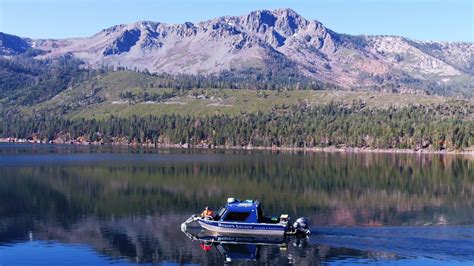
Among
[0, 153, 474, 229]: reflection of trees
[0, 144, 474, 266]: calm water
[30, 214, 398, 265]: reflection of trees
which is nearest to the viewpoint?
[30, 214, 398, 265]: reflection of trees

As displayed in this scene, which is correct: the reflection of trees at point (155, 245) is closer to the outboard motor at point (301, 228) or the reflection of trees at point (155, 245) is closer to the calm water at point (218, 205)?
the calm water at point (218, 205)

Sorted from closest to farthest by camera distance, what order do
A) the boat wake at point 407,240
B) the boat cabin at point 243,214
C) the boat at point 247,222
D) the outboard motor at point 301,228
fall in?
the boat wake at point 407,240, the outboard motor at point 301,228, the boat at point 247,222, the boat cabin at point 243,214

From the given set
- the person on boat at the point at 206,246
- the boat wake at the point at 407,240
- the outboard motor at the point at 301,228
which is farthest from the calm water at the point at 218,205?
the outboard motor at the point at 301,228

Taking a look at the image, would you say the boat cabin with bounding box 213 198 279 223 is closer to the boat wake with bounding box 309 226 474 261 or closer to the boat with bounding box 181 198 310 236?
the boat with bounding box 181 198 310 236

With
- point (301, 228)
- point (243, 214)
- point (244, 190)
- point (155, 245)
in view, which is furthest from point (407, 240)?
point (244, 190)

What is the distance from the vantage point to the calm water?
61.3 meters

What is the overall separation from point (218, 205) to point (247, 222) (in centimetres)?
2339

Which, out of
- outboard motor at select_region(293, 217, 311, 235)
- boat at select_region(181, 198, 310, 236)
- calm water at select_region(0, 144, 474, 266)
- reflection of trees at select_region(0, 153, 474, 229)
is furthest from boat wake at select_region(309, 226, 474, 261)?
reflection of trees at select_region(0, 153, 474, 229)

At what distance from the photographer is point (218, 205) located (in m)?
93.6

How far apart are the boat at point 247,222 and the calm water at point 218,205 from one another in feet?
4.85

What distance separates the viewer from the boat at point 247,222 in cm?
6925

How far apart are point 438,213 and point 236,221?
3256 cm

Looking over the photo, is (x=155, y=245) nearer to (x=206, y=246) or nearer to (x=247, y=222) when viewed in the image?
(x=206, y=246)

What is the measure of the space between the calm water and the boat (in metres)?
1.48
